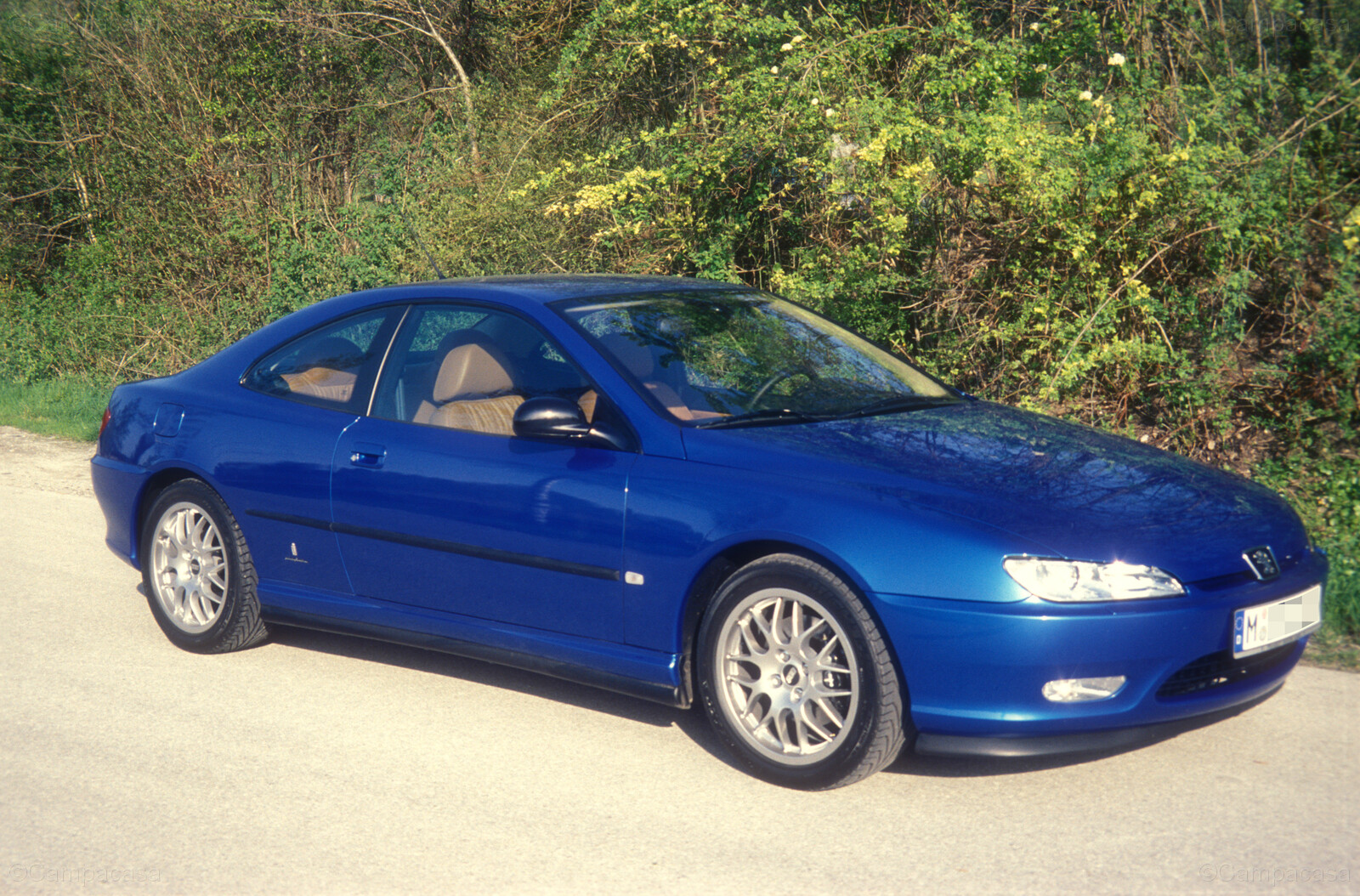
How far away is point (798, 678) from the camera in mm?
3830

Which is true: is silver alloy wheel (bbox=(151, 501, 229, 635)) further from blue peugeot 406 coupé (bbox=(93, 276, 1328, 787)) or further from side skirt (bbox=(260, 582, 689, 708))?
side skirt (bbox=(260, 582, 689, 708))

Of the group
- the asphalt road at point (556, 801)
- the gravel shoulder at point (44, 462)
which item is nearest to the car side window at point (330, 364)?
the asphalt road at point (556, 801)

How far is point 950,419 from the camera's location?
456 cm

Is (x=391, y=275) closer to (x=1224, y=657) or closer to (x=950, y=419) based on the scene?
(x=950, y=419)

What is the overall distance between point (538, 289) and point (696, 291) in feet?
2.16

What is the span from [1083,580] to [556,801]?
1.68 meters

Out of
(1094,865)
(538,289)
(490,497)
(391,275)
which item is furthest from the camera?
(391,275)

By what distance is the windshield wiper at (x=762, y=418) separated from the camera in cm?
423

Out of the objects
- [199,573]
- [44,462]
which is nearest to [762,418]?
[199,573]

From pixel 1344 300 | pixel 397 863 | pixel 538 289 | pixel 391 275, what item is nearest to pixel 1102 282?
pixel 1344 300

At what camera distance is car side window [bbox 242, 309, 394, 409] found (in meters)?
5.04

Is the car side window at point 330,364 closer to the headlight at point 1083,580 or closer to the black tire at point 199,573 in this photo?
the black tire at point 199,573

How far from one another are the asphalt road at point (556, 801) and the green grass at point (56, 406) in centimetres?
699

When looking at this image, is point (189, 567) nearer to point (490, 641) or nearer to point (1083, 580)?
point (490, 641)
